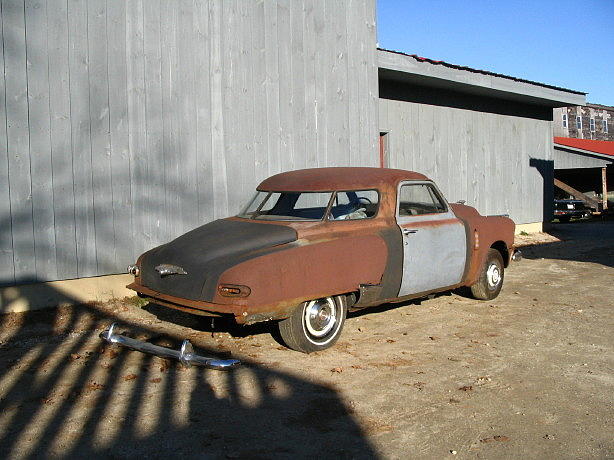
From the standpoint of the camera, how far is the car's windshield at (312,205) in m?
6.39

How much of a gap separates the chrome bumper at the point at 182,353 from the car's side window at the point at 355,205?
1.93 m

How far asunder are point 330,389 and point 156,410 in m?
1.32

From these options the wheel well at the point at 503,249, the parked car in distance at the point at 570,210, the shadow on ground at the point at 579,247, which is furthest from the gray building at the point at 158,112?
the parked car in distance at the point at 570,210

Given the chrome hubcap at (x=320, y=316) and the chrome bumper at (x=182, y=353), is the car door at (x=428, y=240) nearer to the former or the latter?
the chrome hubcap at (x=320, y=316)

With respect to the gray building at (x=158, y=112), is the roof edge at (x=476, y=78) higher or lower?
higher

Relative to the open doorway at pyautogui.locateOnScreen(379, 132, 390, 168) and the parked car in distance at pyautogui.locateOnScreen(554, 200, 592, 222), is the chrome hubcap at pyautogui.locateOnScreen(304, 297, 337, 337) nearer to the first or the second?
the open doorway at pyautogui.locateOnScreen(379, 132, 390, 168)

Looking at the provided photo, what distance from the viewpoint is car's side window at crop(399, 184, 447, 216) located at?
22.6 ft

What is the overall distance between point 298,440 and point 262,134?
21.0ft

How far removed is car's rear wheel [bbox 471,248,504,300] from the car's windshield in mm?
2315

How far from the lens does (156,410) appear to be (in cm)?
449

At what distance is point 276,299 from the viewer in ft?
17.7

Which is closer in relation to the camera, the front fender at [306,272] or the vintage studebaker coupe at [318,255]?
the front fender at [306,272]

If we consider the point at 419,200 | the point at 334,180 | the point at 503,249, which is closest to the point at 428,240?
the point at 419,200

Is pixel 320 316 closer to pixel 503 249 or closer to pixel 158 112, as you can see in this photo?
pixel 503 249
